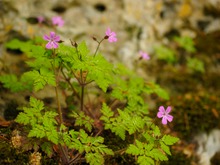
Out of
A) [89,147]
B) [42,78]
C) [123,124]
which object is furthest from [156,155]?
[42,78]

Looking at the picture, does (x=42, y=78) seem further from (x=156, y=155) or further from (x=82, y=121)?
(x=156, y=155)

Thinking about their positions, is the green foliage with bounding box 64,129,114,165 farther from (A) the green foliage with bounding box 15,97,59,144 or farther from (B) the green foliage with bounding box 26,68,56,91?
(B) the green foliage with bounding box 26,68,56,91

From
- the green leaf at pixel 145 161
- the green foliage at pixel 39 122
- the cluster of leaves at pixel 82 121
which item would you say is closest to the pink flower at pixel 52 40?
the cluster of leaves at pixel 82 121

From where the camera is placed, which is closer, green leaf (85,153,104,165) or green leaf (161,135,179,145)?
green leaf (85,153,104,165)

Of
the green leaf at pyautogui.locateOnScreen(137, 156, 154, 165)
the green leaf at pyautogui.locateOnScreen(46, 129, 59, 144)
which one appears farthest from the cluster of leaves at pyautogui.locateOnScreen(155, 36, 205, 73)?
the green leaf at pyautogui.locateOnScreen(46, 129, 59, 144)

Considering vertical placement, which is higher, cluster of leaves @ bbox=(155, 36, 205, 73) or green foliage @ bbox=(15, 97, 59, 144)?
cluster of leaves @ bbox=(155, 36, 205, 73)

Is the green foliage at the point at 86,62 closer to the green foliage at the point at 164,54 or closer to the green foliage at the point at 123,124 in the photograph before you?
the green foliage at the point at 123,124

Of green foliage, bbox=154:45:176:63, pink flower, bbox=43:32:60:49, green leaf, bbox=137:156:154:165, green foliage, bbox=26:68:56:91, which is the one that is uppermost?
green foliage, bbox=154:45:176:63

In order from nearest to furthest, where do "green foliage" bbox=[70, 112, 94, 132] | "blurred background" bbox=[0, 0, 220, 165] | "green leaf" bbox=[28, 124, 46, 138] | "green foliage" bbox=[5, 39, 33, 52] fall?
"green leaf" bbox=[28, 124, 46, 138] < "green foliage" bbox=[70, 112, 94, 132] < "green foliage" bbox=[5, 39, 33, 52] < "blurred background" bbox=[0, 0, 220, 165]

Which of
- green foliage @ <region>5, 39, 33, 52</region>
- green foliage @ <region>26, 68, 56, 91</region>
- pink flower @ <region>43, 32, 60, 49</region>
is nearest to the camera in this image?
green foliage @ <region>26, 68, 56, 91</region>
